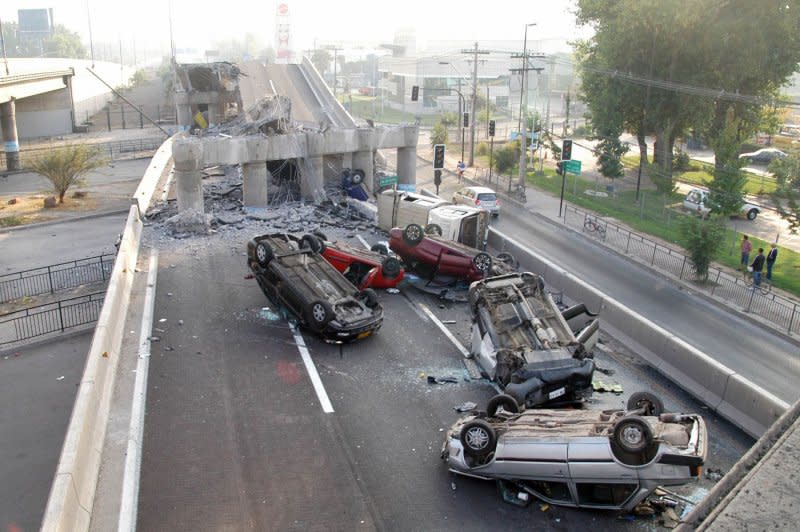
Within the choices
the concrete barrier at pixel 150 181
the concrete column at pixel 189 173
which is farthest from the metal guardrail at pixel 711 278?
the concrete barrier at pixel 150 181

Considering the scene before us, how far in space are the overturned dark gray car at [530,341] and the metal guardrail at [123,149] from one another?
153ft

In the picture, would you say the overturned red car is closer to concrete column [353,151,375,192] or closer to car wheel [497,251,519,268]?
car wheel [497,251,519,268]

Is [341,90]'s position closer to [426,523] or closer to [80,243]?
[80,243]

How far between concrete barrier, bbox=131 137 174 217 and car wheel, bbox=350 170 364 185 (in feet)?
28.7

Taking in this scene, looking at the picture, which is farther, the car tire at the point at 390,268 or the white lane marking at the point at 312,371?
the car tire at the point at 390,268

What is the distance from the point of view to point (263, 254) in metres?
16.2

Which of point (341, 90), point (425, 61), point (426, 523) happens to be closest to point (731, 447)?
point (426, 523)

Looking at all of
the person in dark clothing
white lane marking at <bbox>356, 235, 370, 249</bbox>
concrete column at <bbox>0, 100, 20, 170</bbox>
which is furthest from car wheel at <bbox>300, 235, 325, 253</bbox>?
concrete column at <bbox>0, 100, 20, 170</bbox>

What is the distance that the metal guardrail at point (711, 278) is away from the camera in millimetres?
21438

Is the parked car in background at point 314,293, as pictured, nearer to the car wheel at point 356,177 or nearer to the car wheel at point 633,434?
the car wheel at point 633,434

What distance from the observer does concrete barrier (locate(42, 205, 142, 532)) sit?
323 inches

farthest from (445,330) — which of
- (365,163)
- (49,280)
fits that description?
(365,163)

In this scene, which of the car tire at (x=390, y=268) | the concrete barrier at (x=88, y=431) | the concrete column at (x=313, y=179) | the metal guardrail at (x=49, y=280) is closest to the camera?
the concrete barrier at (x=88, y=431)

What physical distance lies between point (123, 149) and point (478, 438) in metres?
56.2
